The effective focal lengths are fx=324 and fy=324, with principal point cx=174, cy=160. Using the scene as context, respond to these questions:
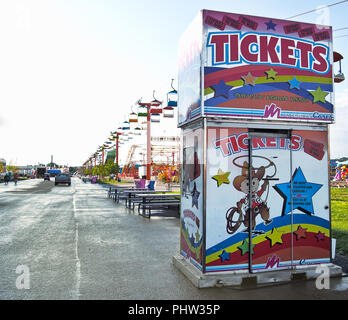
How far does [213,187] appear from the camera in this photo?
520cm

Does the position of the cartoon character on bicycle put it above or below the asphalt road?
above

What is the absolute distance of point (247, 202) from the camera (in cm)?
538

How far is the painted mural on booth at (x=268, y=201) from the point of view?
5.20m

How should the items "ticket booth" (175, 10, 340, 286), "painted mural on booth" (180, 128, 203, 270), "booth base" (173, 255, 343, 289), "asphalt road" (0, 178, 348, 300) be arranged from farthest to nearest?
"painted mural on booth" (180, 128, 203, 270)
"ticket booth" (175, 10, 340, 286)
"booth base" (173, 255, 343, 289)
"asphalt road" (0, 178, 348, 300)

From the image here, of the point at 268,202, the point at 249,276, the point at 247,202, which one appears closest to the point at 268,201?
the point at 268,202

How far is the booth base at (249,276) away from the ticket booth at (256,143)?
8cm

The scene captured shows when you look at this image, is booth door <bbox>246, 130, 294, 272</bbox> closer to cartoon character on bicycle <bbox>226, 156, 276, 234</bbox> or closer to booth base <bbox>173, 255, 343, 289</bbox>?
cartoon character on bicycle <bbox>226, 156, 276, 234</bbox>

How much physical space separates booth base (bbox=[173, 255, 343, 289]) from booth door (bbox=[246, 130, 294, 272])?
0.46ft

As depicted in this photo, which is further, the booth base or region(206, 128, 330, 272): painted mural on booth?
region(206, 128, 330, 272): painted mural on booth

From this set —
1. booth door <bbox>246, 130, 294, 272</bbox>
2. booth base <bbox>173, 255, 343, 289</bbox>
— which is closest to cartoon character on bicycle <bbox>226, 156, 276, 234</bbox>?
booth door <bbox>246, 130, 294, 272</bbox>

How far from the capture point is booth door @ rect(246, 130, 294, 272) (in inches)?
210

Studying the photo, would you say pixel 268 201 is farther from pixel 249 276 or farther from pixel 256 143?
pixel 249 276

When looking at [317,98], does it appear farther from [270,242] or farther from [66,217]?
[66,217]

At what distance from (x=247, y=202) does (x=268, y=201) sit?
0.38 meters
